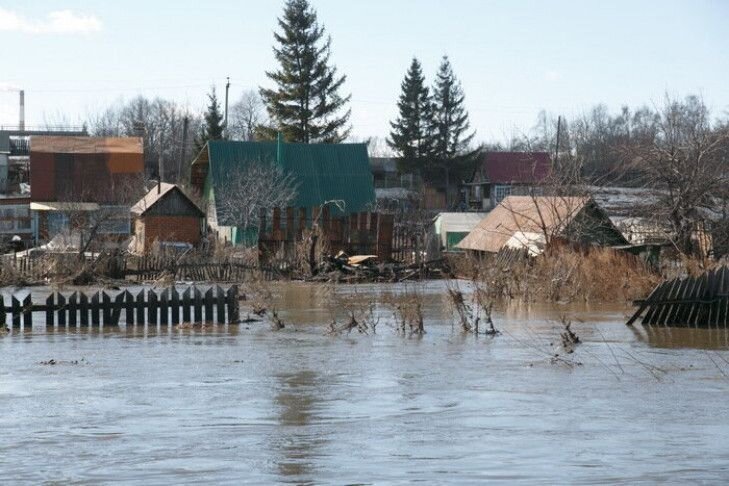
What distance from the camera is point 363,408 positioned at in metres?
13.1

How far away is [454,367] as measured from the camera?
54.5 ft

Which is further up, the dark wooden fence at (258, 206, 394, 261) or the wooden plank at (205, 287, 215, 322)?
the dark wooden fence at (258, 206, 394, 261)

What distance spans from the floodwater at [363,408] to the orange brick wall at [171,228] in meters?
31.5

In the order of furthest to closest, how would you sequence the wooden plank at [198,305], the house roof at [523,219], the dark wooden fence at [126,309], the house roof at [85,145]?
the house roof at [85,145], the house roof at [523,219], the wooden plank at [198,305], the dark wooden fence at [126,309]

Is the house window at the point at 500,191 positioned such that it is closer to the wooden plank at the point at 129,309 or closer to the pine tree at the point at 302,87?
the pine tree at the point at 302,87

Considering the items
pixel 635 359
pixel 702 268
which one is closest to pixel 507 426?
pixel 635 359

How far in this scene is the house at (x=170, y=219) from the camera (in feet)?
171

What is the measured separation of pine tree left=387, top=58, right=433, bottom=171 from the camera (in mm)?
86188

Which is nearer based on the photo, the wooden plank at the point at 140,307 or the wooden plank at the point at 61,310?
the wooden plank at the point at 61,310

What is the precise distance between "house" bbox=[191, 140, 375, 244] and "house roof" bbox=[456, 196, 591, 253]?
13075 millimetres

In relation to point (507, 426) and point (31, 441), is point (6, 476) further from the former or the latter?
point (507, 426)

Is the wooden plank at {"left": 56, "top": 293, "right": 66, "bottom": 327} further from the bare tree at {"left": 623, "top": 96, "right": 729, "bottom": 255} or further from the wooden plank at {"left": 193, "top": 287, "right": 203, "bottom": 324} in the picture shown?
the bare tree at {"left": 623, "top": 96, "right": 729, "bottom": 255}

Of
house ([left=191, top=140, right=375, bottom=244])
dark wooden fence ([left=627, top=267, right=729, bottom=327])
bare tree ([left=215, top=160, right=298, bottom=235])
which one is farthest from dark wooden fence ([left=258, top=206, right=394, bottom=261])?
dark wooden fence ([left=627, top=267, right=729, bottom=327])

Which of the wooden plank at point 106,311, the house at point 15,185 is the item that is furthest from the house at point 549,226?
the house at point 15,185
